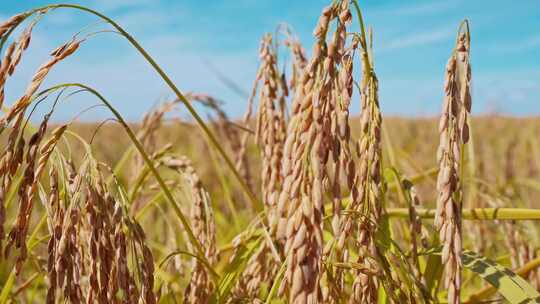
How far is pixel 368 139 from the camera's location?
1.10 metres

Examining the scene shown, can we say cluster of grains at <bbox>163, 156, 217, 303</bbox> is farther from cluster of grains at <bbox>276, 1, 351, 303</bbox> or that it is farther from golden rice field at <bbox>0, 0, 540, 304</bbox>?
cluster of grains at <bbox>276, 1, 351, 303</bbox>

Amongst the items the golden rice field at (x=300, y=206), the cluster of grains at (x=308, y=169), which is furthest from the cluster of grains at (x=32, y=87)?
the cluster of grains at (x=308, y=169)

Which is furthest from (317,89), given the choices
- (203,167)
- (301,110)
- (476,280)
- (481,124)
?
(481,124)

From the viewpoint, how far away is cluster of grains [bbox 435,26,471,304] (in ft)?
3.22

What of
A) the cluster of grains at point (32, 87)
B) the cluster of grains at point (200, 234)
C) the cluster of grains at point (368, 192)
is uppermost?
the cluster of grains at point (32, 87)

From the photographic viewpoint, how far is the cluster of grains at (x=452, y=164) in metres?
0.98

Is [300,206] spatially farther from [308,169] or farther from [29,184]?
[29,184]

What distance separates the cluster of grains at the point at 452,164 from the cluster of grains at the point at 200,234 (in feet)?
2.23

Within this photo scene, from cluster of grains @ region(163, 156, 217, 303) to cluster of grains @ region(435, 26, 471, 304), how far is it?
0.68 meters

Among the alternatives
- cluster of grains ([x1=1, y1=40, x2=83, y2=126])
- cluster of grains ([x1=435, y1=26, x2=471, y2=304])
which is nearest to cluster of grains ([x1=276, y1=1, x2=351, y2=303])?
cluster of grains ([x1=435, y1=26, x2=471, y2=304])

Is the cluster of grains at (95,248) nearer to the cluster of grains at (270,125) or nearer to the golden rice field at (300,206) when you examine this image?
the golden rice field at (300,206)

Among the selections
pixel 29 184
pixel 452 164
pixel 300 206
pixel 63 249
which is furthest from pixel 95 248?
pixel 452 164

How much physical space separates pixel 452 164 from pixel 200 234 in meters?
0.84

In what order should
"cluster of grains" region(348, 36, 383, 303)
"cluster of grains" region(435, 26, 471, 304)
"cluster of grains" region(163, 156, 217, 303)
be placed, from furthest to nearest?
"cluster of grains" region(163, 156, 217, 303), "cluster of grains" region(348, 36, 383, 303), "cluster of grains" region(435, 26, 471, 304)
